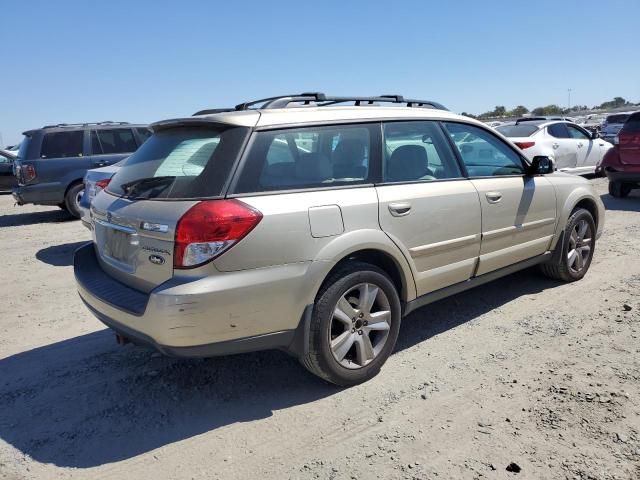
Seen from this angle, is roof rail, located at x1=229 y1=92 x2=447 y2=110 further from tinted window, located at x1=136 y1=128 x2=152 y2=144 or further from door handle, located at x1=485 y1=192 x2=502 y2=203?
tinted window, located at x1=136 y1=128 x2=152 y2=144

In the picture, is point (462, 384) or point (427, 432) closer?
point (427, 432)

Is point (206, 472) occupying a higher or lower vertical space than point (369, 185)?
lower

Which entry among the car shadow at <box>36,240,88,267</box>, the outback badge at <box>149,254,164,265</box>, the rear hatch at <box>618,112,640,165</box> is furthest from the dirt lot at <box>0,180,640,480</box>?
the rear hatch at <box>618,112,640,165</box>

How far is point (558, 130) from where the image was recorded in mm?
12406

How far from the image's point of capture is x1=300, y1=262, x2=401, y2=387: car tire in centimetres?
322

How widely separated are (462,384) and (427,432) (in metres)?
0.61

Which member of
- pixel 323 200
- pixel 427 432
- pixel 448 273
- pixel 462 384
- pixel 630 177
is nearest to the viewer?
pixel 427 432

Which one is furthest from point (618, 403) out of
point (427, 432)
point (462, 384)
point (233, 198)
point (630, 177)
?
point (630, 177)

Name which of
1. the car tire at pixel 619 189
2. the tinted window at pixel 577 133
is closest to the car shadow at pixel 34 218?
the car tire at pixel 619 189

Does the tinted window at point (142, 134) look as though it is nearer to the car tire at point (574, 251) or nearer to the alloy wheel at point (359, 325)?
the car tire at point (574, 251)

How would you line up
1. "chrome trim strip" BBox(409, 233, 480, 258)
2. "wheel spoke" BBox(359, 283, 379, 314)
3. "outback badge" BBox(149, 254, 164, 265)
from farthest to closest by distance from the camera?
1. "chrome trim strip" BBox(409, 233, 480, 258)
2. "wheel spoke" BBox(359, 283, 379, 314)
3. "outback badge" BBox(149, 254, 164, 265)

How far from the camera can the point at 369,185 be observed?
3555 millimetres

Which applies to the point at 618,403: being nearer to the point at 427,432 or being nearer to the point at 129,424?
the point at 427,432

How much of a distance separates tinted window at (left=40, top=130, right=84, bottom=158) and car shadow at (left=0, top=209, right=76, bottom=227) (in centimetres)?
138
